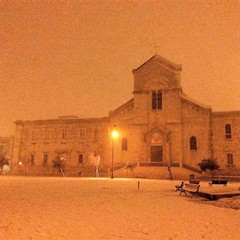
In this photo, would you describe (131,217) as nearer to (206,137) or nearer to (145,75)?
(206,137)

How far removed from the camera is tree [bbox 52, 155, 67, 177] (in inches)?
1727

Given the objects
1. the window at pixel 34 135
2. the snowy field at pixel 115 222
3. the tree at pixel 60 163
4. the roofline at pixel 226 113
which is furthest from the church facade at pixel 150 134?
the snowy field at pixel 115 222

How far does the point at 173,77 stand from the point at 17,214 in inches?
1408

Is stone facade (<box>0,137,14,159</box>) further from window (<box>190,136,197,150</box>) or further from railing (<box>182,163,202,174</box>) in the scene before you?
railing (<box>182,163,202,174</box>)

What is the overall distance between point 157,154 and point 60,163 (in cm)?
1500

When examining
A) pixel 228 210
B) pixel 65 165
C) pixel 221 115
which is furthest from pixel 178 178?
pixel 228 210

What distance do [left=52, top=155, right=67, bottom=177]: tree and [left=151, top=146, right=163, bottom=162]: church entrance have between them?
13632 millimetres

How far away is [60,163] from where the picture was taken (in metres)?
44.0

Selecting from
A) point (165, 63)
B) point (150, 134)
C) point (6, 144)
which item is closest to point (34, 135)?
point (150, 134)

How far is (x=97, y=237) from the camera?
6.16 m

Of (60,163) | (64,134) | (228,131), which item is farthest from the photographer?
(64,134)

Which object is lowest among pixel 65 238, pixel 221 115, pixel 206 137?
pixel 65 238

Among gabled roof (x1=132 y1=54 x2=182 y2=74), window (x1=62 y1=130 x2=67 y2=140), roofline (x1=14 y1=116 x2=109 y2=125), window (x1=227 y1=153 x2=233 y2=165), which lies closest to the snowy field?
window (x1=227 y1=153 x2=233 y2=165)

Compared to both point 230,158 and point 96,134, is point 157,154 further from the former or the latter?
point 96,134
